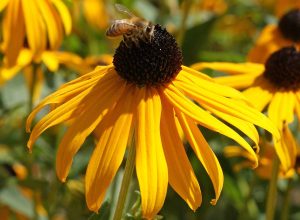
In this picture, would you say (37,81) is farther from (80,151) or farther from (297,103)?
(297,103)

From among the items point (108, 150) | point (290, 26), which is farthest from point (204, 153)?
point (290, 26)

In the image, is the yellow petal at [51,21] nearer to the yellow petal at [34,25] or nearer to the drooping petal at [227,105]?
the yellow petal at [34,25]

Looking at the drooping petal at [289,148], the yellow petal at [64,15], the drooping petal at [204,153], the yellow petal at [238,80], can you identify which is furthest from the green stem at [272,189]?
the yellow petal at [64,15]

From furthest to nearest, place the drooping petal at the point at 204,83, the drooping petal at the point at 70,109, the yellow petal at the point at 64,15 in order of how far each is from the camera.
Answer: the yellow petal at the point at 64,15, the drooping petal at the point at 204,83, the drooping petal at the point at 70,109

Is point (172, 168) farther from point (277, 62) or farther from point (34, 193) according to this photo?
point (34, 193)

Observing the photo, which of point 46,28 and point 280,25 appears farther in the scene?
point 280,25

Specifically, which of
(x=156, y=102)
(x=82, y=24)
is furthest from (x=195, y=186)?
(x=82, y=24)
